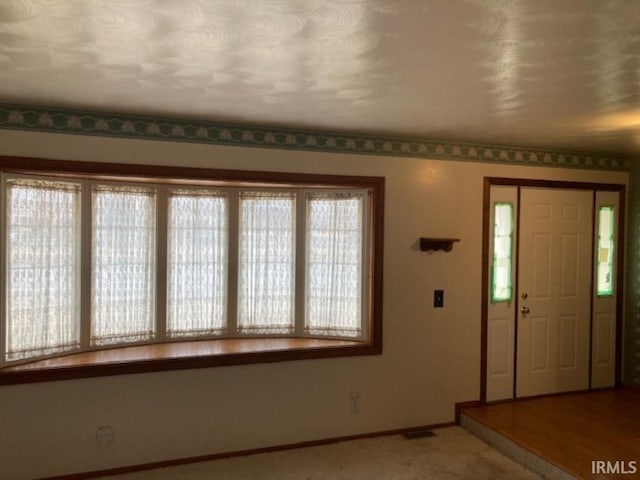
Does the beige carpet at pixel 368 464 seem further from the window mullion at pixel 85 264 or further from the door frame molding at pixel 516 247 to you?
the window mullion at pixel 85 264

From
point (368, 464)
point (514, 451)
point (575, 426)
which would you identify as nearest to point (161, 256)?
point (368, 464)

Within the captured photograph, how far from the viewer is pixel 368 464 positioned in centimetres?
334

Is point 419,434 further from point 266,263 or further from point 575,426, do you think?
point 266,263

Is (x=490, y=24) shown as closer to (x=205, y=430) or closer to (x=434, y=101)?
(x=434, y=101)

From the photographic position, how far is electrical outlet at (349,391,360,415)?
3.73 m

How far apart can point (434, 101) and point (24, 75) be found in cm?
220

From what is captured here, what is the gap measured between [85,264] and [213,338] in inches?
44.0

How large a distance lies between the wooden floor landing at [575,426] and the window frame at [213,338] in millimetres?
1220

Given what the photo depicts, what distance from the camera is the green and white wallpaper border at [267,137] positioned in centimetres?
300

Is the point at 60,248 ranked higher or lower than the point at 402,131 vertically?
lower

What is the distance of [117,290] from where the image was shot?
3518 mm

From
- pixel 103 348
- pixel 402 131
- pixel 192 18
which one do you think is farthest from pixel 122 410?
pixel 402 131

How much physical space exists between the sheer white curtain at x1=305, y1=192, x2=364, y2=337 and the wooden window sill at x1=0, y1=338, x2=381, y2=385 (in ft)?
0.60

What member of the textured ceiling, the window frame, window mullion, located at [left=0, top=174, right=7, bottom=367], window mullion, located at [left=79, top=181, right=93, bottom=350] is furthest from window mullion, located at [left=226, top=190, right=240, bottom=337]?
window mullion, located at [left=0, top=174, right=7, bottom=367]
